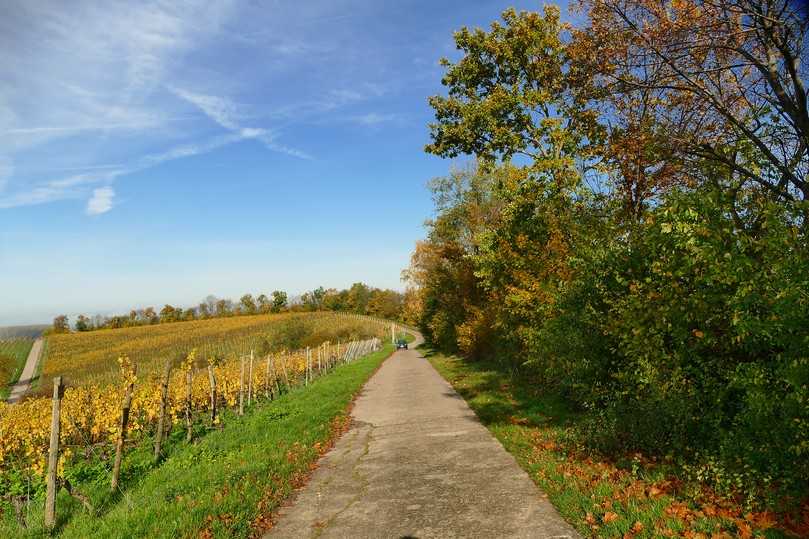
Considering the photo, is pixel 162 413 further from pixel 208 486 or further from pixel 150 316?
pixel 150 316

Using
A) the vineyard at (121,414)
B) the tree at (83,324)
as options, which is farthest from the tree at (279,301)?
the vineyard at (121,414)

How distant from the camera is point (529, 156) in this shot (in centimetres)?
1692

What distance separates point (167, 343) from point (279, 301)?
62.3m

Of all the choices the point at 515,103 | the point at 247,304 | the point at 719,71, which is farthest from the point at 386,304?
the point at 719,71

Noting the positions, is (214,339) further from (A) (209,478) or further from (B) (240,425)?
(A) (209,478)

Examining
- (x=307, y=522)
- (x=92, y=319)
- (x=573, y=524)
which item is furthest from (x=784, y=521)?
(x=92, y=319)

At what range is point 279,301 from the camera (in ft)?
468

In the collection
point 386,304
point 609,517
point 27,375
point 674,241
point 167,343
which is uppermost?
point 386,304

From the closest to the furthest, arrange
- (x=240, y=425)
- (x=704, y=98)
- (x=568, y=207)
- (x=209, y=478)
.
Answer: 1. (x=209, y=478)
2. (x=704, y=98)
3. (x=240, y=425)
4. (x=568, y=207)

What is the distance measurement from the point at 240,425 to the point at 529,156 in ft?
41.1

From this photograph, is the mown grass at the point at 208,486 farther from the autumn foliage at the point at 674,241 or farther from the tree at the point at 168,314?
the tree at the point at 168,314

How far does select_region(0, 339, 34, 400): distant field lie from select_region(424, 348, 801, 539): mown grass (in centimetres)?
4697

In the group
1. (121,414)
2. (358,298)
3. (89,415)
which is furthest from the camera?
(358,298)

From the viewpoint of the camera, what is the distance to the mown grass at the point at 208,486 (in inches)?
237
